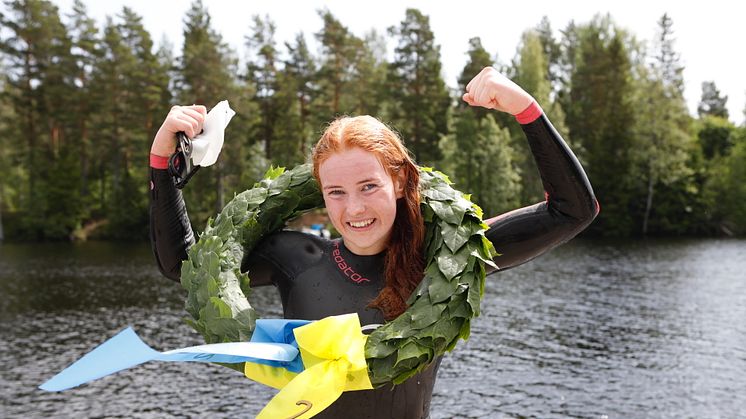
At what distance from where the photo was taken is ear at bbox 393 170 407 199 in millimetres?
2614

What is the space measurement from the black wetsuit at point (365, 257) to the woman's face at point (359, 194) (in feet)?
0.66

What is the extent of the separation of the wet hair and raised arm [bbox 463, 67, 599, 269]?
32 centimetres

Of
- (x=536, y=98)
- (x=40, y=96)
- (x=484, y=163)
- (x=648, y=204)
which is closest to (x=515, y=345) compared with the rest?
(x=484, y=163)

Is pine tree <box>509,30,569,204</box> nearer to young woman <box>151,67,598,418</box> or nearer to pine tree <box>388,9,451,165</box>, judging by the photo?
pine tree <box>388,9,451,165</box>

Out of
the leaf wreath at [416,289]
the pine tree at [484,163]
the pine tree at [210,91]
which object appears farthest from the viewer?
the pine tree at [484,163]

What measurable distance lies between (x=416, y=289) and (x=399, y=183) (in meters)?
0.42

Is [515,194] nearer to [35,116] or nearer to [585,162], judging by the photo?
[585,162]

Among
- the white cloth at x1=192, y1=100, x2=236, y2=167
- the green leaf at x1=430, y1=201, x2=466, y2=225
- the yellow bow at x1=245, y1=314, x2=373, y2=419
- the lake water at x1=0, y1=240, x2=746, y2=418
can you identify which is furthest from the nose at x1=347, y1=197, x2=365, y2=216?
the lake water at x1=0, y1=240, x2=746, y2=418

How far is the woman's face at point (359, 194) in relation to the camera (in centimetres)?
249

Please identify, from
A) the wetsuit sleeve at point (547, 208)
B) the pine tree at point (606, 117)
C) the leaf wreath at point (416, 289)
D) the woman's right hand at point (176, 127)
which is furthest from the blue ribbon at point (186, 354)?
the pine tree at point (606, 117)

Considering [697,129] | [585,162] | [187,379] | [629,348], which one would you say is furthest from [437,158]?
[187,379]

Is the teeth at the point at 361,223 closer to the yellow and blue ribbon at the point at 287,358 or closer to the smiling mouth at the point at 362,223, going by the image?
the smiling mouth at the point at 362,223

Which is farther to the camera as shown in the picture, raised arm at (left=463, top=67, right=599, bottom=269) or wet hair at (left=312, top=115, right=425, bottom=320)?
wet hair at (left=312, top=115, right=425, bottom=320)

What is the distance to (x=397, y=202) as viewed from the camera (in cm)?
270
